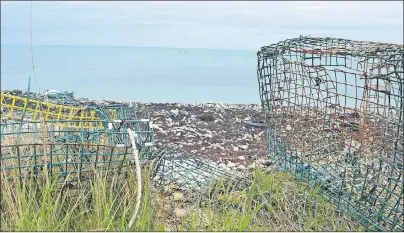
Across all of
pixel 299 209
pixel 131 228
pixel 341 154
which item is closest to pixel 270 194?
pixel 299 209

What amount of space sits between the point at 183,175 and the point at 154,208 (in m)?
0.33

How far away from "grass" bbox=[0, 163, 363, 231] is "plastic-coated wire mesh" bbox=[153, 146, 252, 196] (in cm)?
6

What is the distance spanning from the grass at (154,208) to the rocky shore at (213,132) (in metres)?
0.92

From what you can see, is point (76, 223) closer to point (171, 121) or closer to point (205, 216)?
point (205, 216)

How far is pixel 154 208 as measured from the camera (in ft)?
9.55

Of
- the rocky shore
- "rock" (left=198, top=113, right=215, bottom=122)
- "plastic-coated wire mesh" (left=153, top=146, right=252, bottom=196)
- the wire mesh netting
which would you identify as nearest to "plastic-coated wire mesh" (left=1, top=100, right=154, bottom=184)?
the wire mesh netting

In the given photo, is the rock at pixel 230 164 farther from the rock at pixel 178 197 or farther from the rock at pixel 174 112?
the rock at pixel 174 112

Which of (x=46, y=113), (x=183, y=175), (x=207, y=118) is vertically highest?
(x=46, y=113)

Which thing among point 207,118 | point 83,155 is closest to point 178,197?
point 83,155

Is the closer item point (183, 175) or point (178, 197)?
point (183, 175)

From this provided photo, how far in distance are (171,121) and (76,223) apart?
3.26 metres

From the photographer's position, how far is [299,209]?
3.23 metres

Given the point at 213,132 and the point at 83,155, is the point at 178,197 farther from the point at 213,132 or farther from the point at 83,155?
the point at 213,132

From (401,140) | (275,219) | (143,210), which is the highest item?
(401,140)
